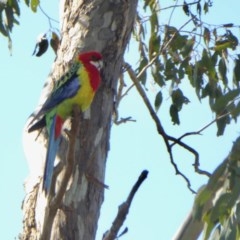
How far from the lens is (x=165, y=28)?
6.27m

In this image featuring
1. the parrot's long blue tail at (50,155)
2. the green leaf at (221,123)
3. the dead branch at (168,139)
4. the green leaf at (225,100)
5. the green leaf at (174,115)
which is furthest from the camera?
the green leaf at (174,115)

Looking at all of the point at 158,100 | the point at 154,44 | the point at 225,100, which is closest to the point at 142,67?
the point at 154,44

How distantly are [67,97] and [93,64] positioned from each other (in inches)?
8.8

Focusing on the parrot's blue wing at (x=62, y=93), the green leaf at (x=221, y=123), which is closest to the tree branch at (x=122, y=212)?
the parrot's blue wing at (x=62, y=93)

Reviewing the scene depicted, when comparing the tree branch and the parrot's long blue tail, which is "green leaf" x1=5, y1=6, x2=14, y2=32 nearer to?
the parrot's long blue tail

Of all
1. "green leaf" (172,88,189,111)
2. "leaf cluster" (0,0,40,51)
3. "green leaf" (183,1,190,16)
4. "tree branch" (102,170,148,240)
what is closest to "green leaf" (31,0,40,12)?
"leaf cluster" (0,0,40,51)

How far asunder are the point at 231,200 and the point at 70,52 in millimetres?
1431

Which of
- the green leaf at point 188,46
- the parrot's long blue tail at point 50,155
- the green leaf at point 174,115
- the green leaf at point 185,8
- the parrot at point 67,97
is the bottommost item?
the parrot's long blue tail at point 50,155

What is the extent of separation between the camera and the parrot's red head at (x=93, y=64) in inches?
179

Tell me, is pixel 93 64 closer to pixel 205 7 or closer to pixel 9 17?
pixel 9 17

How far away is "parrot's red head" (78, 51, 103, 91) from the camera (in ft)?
14.9

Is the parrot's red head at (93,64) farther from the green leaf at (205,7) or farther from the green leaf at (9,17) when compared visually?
the green leaf at (205,7)

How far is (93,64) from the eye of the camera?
4598 millimetres

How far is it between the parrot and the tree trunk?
9 centimetres
